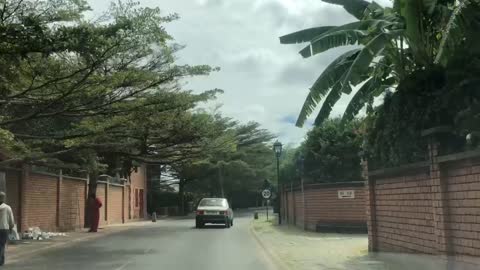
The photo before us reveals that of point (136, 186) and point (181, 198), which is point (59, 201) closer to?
point (136, 186)

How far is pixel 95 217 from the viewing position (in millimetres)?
29812

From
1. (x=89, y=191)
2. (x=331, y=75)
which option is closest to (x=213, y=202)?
(x=89, y=191)

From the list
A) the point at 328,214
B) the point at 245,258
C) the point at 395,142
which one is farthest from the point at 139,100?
the point at 395,142

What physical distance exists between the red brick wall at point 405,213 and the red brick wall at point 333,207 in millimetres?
7974

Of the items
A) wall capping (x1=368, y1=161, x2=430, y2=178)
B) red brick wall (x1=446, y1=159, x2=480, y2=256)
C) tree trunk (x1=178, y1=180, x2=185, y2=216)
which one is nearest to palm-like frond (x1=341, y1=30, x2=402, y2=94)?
wall capping (x1=368, y1=161, x2=430, y2=178)

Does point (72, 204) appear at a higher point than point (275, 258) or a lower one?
higher

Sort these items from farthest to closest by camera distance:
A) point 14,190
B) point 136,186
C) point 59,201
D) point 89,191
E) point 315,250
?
point 136,186 < point 89,191 < point 59,201 < point 14,190 < point 315,250

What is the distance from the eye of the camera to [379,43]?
12477mm

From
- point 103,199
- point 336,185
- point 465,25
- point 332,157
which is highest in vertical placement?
point 465,25

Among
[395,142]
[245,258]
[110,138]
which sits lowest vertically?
[245,258]

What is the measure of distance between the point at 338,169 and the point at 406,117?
69.5 feet

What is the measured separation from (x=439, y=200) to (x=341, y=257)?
16.1 feet

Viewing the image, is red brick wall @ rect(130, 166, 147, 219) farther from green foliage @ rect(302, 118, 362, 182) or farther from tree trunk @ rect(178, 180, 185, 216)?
green foliage @ rect(302, 118, 362, 182)

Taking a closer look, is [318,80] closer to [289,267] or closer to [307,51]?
[307,51]
